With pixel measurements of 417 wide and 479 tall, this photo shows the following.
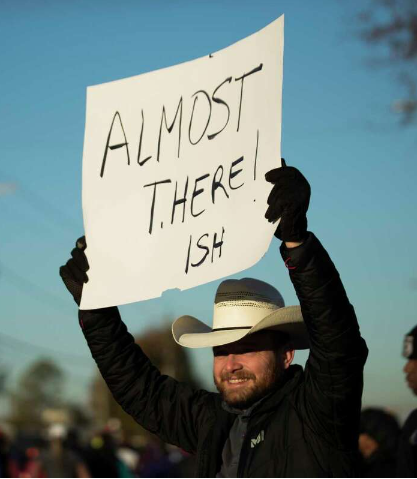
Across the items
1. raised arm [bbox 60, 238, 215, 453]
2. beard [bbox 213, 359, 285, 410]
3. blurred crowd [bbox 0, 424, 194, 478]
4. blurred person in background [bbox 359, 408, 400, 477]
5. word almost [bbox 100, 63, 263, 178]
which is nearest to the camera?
word almost [bbox 100, 63, 263, 178]

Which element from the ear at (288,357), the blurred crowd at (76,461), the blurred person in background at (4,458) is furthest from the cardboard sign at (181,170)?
the blurred person in background at (4,458)

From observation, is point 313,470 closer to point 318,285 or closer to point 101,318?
point 318,285

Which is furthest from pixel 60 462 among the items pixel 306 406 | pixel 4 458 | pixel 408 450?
pixel 306 406

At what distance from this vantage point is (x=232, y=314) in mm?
4371

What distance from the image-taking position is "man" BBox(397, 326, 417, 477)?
19.5 ft

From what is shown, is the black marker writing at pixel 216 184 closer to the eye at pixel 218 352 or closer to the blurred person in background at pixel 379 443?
the eye at pixel 218 352

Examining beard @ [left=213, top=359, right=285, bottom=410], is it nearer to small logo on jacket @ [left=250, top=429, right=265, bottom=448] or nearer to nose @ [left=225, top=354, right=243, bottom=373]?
nose @ [left=225, top=354, right=243, bottom=373]

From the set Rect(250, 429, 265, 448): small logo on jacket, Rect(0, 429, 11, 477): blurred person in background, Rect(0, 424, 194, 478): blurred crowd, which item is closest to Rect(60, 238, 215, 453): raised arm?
Rect(250, 429, 265, 448): small logo on jacket

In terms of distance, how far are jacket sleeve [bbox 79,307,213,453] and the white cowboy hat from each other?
0.21 meters

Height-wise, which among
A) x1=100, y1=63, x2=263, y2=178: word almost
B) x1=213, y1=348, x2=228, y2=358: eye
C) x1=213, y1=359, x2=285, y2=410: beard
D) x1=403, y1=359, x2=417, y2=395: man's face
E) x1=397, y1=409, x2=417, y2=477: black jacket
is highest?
x1=100, y1=63, x2=263, y2=178: word almost

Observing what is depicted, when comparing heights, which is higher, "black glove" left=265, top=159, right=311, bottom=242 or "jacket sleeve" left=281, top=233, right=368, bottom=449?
"black glove" left=265, top=159, right=311, bottom=242

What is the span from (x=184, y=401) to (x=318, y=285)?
1074mm

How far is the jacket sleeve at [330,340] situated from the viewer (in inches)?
143

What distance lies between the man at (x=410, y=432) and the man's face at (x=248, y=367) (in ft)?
6.01
